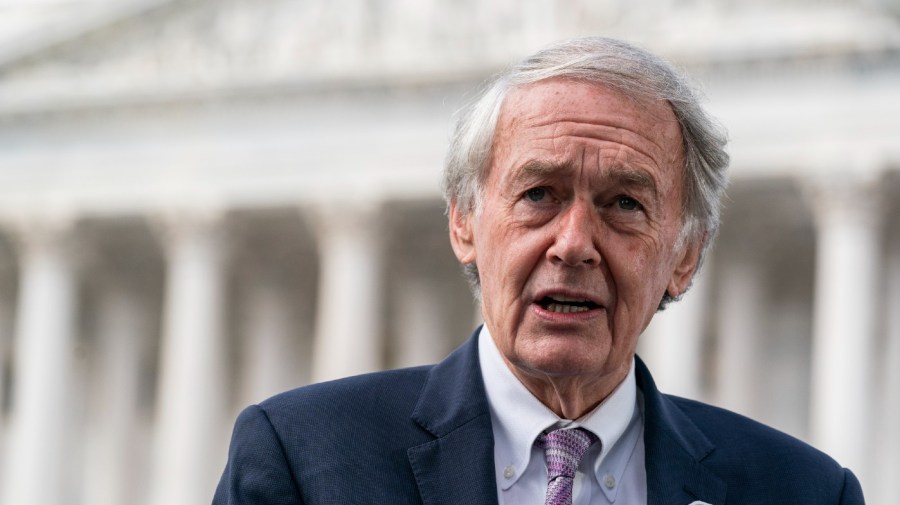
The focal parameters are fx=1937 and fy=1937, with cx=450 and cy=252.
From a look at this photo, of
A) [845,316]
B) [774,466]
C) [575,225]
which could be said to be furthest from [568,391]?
[845,316]

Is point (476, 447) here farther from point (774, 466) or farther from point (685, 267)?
point (685, 267)

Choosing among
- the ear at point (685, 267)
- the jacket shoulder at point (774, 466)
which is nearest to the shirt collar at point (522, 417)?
the jacket shoulder at point (774, 466)

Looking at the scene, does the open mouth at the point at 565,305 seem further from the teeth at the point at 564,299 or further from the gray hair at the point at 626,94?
the gray hair at the point at 626,94

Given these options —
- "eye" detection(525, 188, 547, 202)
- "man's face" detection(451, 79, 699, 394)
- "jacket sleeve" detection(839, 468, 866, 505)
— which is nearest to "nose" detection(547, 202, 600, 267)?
"man's face" detection(451, 79, 699, 394)

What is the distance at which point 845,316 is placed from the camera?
146 ft

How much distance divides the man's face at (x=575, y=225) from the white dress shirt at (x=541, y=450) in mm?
109

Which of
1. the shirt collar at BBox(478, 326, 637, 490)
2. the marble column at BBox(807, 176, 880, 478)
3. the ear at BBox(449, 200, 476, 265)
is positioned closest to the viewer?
the shirt collar at BBox(478, 326, 637, 490)

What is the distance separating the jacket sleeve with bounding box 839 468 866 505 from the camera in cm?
643

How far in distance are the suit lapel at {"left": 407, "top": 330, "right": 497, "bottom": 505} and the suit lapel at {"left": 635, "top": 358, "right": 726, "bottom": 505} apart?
0.54m

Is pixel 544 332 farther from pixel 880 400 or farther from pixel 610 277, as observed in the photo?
pixel 880 400

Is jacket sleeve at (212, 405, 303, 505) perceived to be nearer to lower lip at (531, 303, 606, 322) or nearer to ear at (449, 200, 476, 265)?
lower lip at (531, 303, 606, 322)

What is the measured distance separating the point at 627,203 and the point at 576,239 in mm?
315

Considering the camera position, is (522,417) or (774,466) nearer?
(522,417)

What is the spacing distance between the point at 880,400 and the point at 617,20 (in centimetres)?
1164
